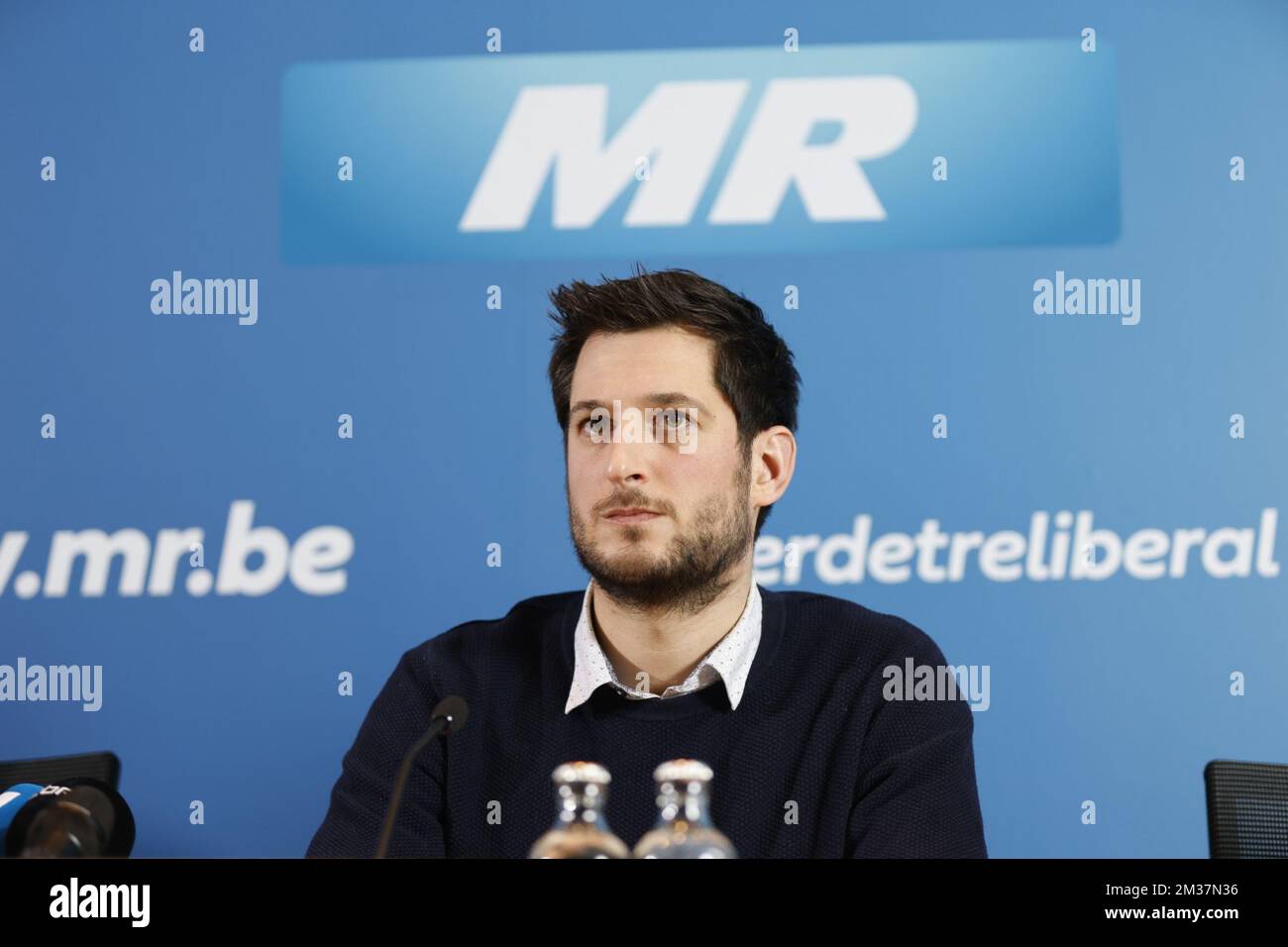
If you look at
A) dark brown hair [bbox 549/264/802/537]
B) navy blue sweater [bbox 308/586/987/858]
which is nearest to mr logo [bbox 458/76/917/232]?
dark brown hair [bbox 549/264/802/537]

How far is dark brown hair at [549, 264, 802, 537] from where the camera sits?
2.02 meters

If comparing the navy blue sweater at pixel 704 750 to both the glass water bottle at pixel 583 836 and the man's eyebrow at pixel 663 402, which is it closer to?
the man's eyebrow at pixel 663 402

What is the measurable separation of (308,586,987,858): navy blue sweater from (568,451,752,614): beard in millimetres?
103

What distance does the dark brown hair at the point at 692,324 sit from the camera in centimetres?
202

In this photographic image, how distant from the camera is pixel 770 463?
86.9 inches

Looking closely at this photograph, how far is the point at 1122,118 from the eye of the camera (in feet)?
9.32

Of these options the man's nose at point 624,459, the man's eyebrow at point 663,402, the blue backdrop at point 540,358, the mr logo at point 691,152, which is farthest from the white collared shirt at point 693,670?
the mr logo at point 691,152

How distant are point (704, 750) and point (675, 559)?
31 cm

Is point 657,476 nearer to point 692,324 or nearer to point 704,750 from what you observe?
point 692,324

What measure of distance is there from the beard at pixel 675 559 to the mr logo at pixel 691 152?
1036 millimetres

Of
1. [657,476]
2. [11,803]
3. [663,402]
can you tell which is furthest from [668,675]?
[11,803]

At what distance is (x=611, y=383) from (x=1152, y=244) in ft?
5.02

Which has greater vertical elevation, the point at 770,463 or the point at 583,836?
the point at 770,463

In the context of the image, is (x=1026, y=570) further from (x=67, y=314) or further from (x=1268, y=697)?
(x=67, y=314)
